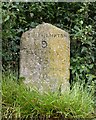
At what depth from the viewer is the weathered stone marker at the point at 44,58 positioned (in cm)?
291

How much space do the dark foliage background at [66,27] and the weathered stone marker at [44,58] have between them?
6.8 inches

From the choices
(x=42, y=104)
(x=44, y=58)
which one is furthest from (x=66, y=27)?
(x=42, y=104)

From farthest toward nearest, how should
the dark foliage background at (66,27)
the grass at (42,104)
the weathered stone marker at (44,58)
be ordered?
the dark foliage background at (66,27), the weathered stone marker at (44,58), the grass at (42,104)

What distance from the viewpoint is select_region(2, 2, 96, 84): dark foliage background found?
3156 millimetres

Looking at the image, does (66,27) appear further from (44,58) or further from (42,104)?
(42,104)

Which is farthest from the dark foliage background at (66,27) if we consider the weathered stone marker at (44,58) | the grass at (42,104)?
the grass at (42,104)

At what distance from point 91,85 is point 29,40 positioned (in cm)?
67

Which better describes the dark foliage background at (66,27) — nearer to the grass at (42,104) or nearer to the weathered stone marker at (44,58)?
the weathered stone marker at (44,58)

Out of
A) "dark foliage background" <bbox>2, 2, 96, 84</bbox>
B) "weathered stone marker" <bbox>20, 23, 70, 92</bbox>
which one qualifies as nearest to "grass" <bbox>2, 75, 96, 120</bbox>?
"weathered stone marker" <bbox>20, 23, 70, 92</bbox>

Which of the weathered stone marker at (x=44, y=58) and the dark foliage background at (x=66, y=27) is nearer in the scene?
the weathered stone marker at (x=44, y=58)

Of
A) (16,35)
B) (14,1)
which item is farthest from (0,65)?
(14,1)

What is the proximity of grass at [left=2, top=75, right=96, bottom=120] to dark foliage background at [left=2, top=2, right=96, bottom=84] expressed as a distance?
462 mm

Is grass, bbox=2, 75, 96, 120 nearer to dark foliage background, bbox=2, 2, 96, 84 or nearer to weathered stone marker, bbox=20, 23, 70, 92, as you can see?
weathered stone marker, bbox=20, 23, 70, 92

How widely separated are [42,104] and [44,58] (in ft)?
1.73
